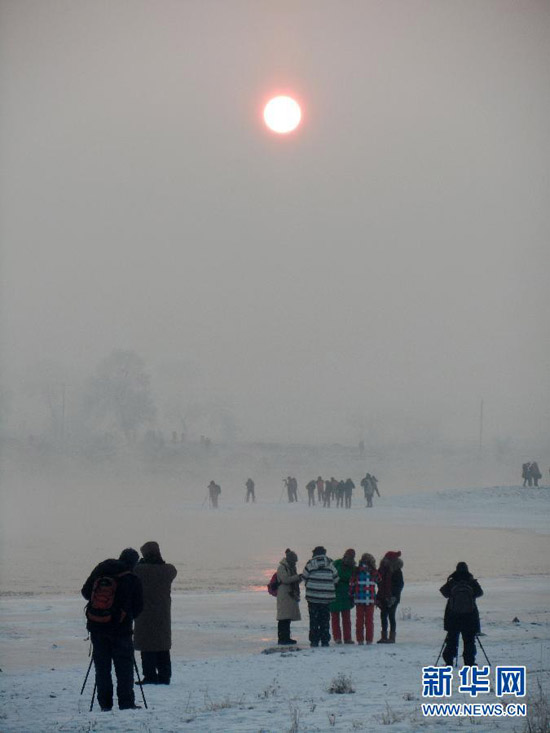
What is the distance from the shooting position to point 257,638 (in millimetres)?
16859

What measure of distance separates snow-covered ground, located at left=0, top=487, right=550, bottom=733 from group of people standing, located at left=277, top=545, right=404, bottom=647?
0.54 m

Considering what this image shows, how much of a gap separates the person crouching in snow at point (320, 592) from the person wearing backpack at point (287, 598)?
0.22 meters

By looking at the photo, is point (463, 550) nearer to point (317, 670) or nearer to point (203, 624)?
point (203, 624)

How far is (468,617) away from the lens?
13.3 meters

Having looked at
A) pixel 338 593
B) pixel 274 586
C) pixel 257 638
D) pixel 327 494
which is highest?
pixel 327 494

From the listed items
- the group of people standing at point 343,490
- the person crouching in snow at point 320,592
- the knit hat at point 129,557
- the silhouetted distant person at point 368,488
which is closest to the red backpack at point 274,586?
the person crouching in snow at point 320,592

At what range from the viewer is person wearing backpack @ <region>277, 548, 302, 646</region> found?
51.3 ft

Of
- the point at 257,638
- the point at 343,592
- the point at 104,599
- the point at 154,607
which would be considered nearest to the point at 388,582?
the point at 343,592

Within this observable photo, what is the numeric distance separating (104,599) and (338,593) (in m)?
5.75

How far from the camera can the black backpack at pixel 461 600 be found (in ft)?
43.6

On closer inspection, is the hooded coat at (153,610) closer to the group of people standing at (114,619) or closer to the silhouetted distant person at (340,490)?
the group of people standing at (114,619)

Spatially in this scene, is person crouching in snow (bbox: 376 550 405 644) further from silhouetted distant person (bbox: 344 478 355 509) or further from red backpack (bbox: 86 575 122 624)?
silhouetted distant person (bbox: 344 478 355 509)

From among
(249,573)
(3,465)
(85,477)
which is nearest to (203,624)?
(249,573)

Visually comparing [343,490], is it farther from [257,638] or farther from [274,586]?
[274,586]
